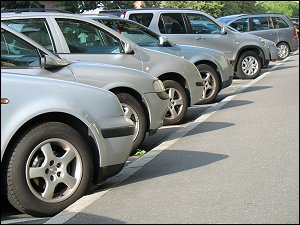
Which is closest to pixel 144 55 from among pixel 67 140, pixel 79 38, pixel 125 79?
pixel 79 38

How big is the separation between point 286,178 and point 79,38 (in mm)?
3510

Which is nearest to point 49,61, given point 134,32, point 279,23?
point 134,32

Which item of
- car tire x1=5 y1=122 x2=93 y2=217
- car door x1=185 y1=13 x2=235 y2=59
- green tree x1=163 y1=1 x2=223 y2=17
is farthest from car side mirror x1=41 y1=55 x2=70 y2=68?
green tree x1=163 y1=1 x2=223 y2=17

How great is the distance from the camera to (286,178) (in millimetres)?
5070

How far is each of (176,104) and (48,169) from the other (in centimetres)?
443

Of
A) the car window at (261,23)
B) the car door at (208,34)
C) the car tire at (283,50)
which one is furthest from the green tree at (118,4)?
the car door at (208,34)

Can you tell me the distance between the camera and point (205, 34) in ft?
44.0

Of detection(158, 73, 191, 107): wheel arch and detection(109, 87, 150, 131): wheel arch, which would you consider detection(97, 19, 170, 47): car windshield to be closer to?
detection(158, 73, 191, 107): wheel arch

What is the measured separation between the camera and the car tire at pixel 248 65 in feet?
48.8

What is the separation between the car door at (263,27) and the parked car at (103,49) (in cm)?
1209

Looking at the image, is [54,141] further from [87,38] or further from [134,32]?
[134,32]

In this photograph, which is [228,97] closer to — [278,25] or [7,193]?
[7,193]

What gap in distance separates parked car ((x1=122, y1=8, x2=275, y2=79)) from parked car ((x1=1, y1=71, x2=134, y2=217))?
25.5 ft

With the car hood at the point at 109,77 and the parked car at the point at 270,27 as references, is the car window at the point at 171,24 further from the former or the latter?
the parked car at the point at 270,27
